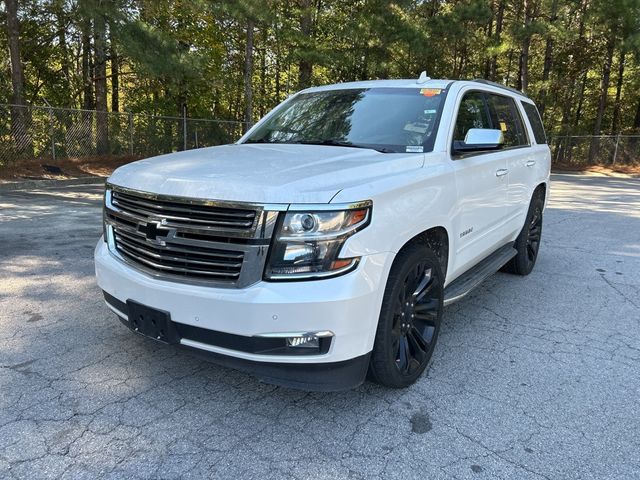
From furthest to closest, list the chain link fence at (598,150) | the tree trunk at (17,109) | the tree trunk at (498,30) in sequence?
the chain link fence at (598,150), the tree trunk at (498,30), the tree trunk at (17,109)

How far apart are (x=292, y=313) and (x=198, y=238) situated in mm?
642

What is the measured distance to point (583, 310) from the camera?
462 centimetres

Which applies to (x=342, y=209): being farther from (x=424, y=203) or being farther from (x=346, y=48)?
(x=346, y=48)

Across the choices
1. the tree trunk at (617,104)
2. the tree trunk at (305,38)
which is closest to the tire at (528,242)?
the tree trunk at (305,38)

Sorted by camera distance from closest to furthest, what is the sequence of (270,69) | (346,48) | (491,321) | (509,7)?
1. (491,321)
2. (346,48)
3. (509,7)
4. (270,69)

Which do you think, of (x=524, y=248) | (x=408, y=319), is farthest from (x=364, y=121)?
(x=524, y=248)

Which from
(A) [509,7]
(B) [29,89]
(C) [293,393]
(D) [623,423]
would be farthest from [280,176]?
(A) [509,7]

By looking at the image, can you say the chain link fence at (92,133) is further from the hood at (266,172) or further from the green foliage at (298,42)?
the hood at (266,172)

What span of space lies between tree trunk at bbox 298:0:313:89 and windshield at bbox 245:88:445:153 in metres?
17.4

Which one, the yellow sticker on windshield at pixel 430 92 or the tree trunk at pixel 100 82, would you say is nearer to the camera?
the yellow sticker on windshield at pixel 430 92

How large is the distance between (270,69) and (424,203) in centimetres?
3146

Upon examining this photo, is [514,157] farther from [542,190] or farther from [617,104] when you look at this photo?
[617,104]

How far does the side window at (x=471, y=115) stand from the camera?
378 cm

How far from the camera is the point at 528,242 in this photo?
5.62m
